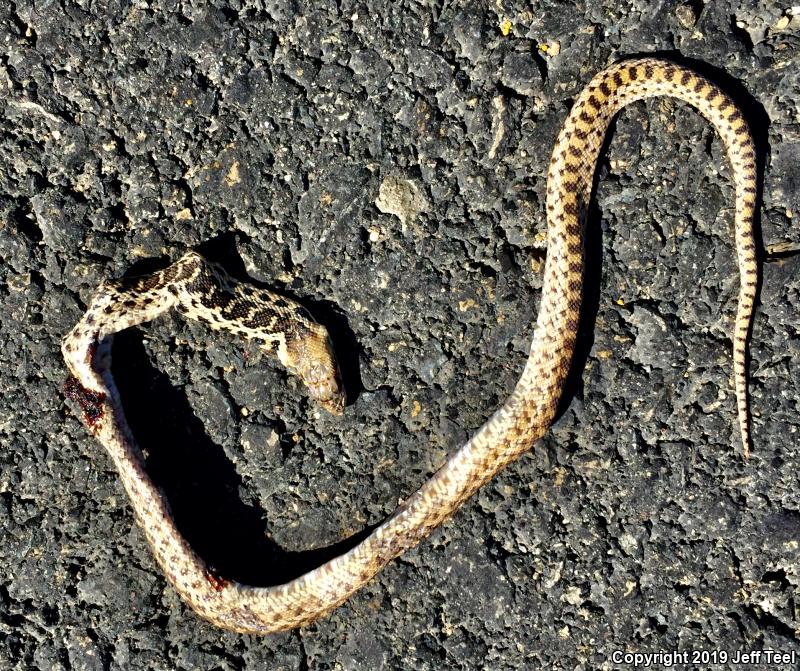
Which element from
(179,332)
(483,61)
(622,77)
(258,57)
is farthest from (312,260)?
(622,77)

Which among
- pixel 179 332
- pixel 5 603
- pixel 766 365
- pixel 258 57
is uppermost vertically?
pixel 766 365

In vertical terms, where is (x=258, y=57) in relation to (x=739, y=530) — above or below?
above

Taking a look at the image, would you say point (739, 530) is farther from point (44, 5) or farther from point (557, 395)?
point (44, 5)
